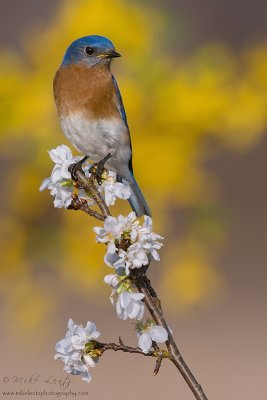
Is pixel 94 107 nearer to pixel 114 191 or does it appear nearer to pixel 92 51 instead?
pixel 92 51

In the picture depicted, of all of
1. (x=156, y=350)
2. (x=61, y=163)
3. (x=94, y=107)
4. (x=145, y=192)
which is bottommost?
(x=145, y=192)


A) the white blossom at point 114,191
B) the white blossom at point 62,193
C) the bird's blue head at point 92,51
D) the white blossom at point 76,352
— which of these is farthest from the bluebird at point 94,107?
the white blossom at point 76,352

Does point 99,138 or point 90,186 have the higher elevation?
point 90,186

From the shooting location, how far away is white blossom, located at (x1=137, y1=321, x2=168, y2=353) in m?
1.20

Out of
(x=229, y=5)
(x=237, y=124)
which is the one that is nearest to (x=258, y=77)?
(x=237, y=124)

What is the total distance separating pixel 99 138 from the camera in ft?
9.30

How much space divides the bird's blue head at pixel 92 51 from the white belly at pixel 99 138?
0.25 metres

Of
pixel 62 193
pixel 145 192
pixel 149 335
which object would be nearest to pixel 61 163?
pixel 62 193

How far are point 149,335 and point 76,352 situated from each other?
13 centimetres

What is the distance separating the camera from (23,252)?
441cm

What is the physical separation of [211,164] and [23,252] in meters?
2.44

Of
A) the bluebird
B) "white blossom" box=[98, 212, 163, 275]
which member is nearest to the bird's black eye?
the bluebird

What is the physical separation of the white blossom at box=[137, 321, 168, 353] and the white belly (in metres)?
1.58

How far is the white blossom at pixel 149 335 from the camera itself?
1195 mm
